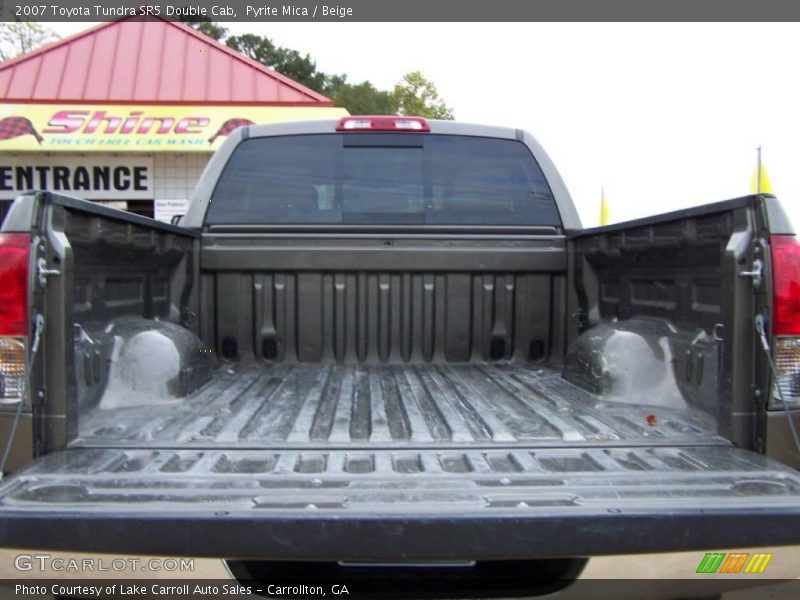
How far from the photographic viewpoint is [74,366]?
7.32 feet

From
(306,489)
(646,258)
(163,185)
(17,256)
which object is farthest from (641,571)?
(163,185)

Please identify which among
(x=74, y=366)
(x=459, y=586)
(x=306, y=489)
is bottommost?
(x=459, y=586)

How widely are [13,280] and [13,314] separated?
4.1 inches

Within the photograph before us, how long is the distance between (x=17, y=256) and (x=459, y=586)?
164 cm

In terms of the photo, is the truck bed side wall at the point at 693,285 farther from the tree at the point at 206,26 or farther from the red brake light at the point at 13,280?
the tree at the point at 206,26

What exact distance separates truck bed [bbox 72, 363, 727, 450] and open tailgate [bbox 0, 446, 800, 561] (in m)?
0.34

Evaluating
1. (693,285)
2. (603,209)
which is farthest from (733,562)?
(603,209)

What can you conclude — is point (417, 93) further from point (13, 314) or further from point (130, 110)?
point (13, 314)

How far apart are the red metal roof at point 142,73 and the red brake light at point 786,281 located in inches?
514

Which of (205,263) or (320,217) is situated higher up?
(320,217)

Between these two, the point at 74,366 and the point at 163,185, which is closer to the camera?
the point at 74,366

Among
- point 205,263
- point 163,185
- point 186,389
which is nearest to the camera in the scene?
point 186,389

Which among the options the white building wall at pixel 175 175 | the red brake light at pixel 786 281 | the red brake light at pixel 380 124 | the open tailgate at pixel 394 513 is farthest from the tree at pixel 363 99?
the open tailgate at pixel 394 513

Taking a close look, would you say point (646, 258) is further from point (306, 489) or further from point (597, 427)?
point (306, 489)
